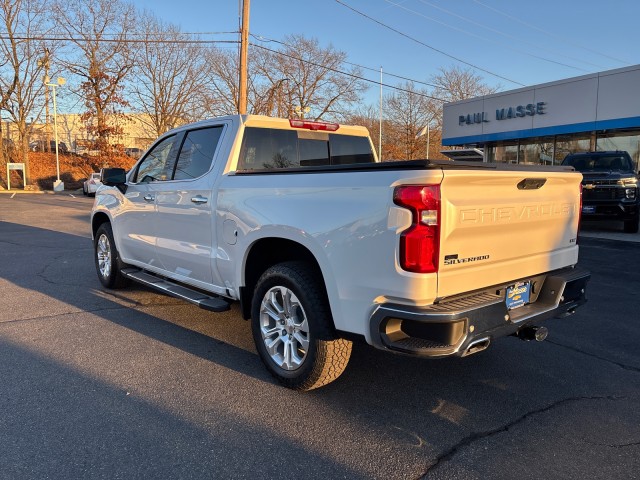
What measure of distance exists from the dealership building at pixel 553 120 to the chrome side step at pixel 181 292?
1305cm

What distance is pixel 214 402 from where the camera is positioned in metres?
3.43

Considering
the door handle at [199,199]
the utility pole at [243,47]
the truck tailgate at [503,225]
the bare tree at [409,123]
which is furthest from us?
the bare tree at [409,123]

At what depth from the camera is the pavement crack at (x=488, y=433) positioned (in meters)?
2.78

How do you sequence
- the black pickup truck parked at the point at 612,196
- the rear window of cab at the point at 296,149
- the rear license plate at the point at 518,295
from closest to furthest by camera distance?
the rear license plate at the point at 518,295
the rear window of cab at the point at 296,149
the black pickup truck parked at the point at 612,196

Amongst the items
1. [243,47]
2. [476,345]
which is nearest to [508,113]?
[243,47]

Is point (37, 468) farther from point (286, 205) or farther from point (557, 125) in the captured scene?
point (557, 125)

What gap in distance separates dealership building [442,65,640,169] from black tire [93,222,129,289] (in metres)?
12.7

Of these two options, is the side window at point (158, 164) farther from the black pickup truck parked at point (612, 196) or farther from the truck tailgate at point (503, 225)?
the black pickup truck parked at point (612, 196)

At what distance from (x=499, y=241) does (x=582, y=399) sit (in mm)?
1357

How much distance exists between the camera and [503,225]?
10.5 feet

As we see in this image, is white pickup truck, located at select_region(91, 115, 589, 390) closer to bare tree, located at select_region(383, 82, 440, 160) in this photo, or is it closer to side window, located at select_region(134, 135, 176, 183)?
side window, located at select_region(134, 135, 176, 183)

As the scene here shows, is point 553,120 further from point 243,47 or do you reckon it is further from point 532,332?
point 532,332

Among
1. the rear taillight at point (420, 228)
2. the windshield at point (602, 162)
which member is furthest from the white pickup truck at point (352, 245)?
the windshield at point (602, 162)

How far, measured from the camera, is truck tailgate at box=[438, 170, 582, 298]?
2867 millimetres
